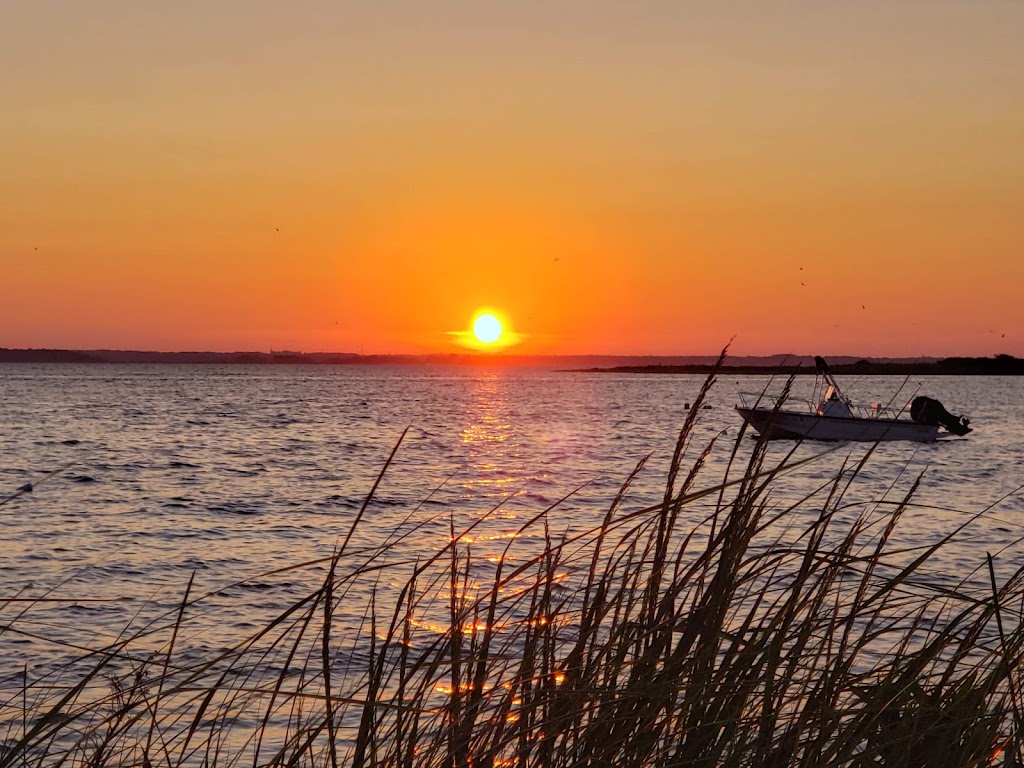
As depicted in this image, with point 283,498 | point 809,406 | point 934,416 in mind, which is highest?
point 809,406

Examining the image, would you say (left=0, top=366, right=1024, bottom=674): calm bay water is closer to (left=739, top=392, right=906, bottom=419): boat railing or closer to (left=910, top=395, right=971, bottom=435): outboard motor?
(left=739, top=392, right=906, bottom=419): boat railing

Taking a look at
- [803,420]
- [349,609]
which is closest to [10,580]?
[349,609]

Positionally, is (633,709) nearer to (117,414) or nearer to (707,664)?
(707,664)

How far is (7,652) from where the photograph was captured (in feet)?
38.7

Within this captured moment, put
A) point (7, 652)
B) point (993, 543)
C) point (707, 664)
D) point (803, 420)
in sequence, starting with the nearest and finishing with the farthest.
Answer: point (707, 664) < point (7, 652) < point (993, 543) < point (803, 420)

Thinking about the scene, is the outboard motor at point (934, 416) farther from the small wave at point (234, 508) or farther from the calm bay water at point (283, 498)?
the small wave at point (234, 508)

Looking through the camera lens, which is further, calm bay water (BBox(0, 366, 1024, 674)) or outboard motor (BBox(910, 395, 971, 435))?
outboard motor (BBox(910, 395, 971, 435))

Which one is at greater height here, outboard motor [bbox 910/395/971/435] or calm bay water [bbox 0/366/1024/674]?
outboard motor [bbox 910/395/971/435]

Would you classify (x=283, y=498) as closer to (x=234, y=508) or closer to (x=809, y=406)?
(x=234, y=508)

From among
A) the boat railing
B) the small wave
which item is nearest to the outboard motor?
the boat railing

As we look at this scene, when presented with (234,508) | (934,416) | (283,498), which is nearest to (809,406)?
(934,416)

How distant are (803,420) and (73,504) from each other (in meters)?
24.1

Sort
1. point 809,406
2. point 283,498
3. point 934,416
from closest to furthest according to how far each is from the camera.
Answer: point 283,498 < point 809,406 < point 934,416

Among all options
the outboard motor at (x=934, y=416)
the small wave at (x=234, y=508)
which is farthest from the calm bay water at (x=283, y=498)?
the outboard motor at (x=934, y=416)
